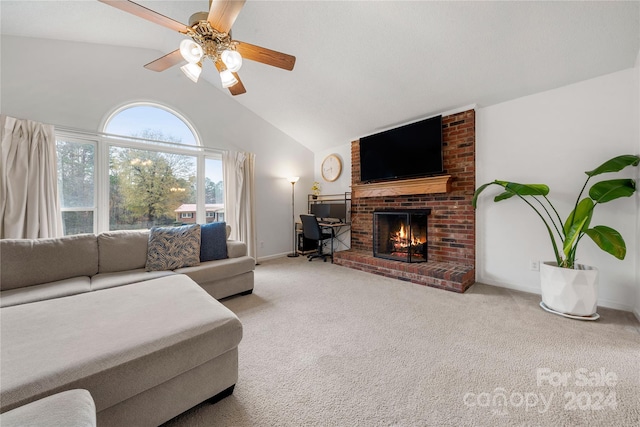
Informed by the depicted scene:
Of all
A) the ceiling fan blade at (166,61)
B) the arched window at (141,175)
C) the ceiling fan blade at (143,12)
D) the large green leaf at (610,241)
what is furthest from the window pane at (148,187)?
the large green leaf at (610,241)

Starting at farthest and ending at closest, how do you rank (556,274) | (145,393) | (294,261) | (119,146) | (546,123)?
(294,261), (119,146), (546,123), (556,274), (145,393)

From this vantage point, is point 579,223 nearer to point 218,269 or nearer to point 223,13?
point 223,13

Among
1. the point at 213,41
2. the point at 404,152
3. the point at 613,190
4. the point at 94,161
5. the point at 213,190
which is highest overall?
the point at 213,41

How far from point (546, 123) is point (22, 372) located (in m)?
4.16

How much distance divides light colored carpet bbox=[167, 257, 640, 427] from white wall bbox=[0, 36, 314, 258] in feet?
8.39

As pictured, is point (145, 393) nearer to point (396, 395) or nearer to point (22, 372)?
point (22, 372)

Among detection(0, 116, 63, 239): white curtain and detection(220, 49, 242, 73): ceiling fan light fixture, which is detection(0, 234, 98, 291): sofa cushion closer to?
detection(0, 116, 63, 239): white curtain

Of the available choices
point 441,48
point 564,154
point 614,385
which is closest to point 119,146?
point 441,48

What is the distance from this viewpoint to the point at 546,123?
2490 mm

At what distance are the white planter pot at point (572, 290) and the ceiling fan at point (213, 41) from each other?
2944mm

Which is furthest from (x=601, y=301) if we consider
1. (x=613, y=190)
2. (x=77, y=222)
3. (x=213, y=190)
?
(x=77, y=222)

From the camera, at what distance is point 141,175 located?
328cm

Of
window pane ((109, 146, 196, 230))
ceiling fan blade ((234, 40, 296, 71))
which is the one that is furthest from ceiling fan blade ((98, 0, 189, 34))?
window pane ((109, 146, 196, 230))

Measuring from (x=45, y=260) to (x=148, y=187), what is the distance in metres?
1.60
